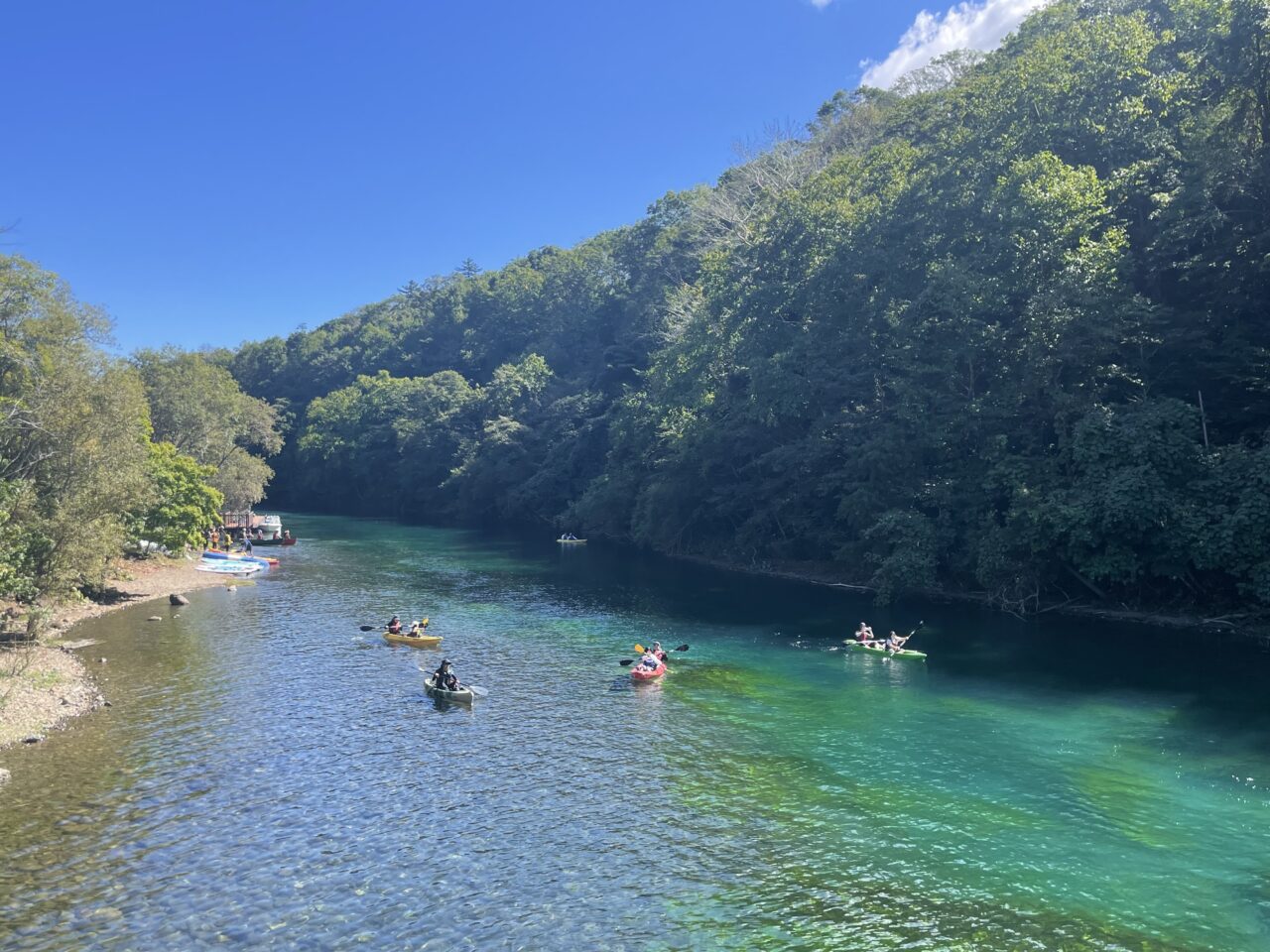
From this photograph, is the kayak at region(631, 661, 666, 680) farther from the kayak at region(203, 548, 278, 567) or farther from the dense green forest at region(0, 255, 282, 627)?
the kayak at region(203, 548, 278, 567)

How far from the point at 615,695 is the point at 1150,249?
31.8 m

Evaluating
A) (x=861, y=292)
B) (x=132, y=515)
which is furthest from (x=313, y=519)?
(x=861, y=292)

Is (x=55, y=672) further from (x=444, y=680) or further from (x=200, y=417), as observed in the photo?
(x=200, y=417)

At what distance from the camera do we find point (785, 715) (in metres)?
26.2

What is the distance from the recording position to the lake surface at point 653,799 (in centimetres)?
1470

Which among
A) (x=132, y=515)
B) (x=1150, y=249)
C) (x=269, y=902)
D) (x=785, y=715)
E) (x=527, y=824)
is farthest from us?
(x=132, y=515)

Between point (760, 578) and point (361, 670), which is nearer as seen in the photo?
point (361, 670)

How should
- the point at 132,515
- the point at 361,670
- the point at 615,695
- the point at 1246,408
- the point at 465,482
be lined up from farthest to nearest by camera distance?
the point at 465,482
the point at 132,515
the point at 1246,408
the point at 361,670
the point at 615,695

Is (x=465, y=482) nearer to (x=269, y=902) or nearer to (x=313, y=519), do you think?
(x=313, y=519)

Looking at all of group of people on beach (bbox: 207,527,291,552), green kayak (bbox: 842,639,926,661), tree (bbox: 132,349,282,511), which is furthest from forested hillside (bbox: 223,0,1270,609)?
tree (bbox: 132,349,282,511)

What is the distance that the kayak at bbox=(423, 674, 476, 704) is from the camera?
27.1 meters

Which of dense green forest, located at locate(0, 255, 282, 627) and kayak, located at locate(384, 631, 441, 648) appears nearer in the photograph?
dense green forest, located at locate(0, 255, 282, 627)

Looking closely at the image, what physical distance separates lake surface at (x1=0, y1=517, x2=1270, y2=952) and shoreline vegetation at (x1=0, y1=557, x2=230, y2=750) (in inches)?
35.1

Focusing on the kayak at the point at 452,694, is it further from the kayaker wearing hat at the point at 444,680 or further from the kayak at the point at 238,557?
the kayak at the point at 238,557
